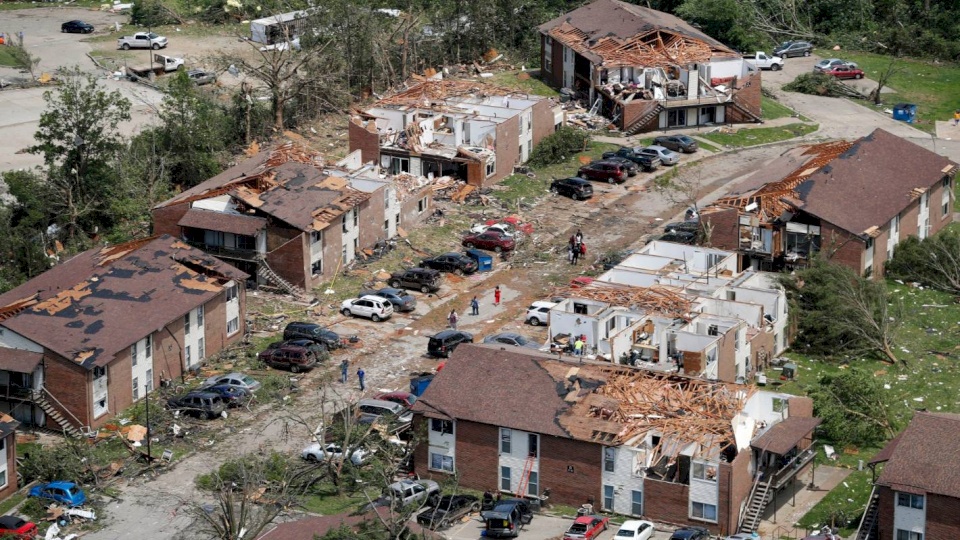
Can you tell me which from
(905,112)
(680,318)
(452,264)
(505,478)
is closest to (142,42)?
(452,264)

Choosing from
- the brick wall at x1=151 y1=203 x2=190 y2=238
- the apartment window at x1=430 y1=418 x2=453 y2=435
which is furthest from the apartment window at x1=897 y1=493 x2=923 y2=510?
the brick wall at x1=151 y1=203 x2=190 y2=238

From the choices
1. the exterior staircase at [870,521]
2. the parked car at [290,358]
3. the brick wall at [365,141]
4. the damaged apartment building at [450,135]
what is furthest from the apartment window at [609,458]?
the brick wall at [365,141]

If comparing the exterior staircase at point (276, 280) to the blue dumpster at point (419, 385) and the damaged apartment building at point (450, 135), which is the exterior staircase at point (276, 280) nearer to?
the blue dumpster at point (419, 385)

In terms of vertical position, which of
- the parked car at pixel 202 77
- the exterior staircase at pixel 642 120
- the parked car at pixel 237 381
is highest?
the parked car at pixel 202 77

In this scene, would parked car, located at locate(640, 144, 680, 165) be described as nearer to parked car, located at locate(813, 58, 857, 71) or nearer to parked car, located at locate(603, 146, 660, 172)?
parked car, located at locate(603, 146, 660, 172)


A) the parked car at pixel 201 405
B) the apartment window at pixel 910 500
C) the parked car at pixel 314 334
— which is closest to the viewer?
the apartment window at pixel 910 500
